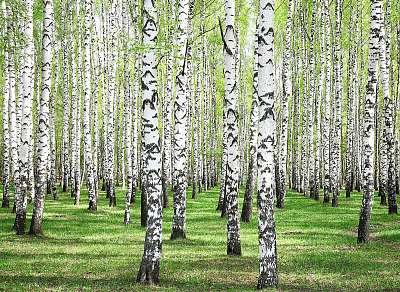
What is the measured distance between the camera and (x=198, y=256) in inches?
552

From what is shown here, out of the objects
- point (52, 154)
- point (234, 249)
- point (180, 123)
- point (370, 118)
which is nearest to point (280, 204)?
point (370, 118)

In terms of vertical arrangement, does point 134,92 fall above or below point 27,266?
above

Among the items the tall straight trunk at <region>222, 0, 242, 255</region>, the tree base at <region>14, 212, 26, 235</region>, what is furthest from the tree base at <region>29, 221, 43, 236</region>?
the tall straight trunk at <region>222, 0, 242, 255</region>

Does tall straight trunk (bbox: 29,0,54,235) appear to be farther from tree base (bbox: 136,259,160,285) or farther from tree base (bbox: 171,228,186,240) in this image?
tree base (bbox: 136,259,160,285)

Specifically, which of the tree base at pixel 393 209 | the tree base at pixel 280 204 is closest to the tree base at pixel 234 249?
the tree base at pixel 393 209

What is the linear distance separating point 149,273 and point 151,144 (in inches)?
102

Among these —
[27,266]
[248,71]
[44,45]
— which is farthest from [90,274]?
[248,71]

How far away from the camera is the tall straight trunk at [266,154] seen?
33.6ft

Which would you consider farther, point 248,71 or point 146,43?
point 248,71

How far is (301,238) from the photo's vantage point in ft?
57.9

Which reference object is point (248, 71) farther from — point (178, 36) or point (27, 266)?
point (27, 266)

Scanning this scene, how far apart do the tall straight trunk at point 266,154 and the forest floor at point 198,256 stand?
606 mm

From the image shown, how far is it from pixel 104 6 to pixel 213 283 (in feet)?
118

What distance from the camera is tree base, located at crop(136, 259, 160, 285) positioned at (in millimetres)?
10633
